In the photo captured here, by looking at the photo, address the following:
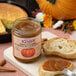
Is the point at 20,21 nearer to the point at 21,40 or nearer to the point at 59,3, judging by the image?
the point at 21,40

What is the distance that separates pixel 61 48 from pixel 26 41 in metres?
0.21

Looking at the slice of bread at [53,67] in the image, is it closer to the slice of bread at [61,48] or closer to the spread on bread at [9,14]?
the slice of bread at [61,48]

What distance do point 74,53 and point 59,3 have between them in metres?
0.55

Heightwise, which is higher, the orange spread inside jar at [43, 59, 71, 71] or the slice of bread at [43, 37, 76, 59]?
the slice of bread at [43, 37, 76, 59]

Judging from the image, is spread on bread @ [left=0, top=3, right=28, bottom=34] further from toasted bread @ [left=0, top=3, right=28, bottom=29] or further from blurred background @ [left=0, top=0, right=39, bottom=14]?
blurred background @ [left=0, top=0, right=39, bottom=14]

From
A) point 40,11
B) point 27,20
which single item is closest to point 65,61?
point 27,20

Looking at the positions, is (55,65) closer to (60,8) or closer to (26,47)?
(26,47)

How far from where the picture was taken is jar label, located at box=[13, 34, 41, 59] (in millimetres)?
1067

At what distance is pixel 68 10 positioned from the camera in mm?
1572

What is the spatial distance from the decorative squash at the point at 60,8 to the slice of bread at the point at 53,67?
0.57m

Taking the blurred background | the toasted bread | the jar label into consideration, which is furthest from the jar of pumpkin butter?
the blurred background

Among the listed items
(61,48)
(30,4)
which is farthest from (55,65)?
(30,4)

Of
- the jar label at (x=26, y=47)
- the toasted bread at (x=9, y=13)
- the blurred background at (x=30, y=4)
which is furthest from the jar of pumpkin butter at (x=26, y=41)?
the blurred background at (x=30, y=4)

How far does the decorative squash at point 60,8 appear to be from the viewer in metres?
1.55
